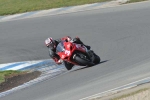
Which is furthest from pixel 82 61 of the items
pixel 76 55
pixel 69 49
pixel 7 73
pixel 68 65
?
pixel 7 73

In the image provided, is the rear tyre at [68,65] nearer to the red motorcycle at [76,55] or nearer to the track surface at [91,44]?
the red motorcycle at [76,55]

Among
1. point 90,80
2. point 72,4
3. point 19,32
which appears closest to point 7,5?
point 72,4

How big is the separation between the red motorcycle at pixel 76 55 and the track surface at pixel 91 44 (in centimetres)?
24

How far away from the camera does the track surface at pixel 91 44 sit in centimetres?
1207

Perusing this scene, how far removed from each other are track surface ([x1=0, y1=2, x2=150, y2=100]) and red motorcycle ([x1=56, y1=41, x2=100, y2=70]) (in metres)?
0.24

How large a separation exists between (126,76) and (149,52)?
10.5ft

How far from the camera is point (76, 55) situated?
14875 mm

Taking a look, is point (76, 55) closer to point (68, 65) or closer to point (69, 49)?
point (69, 49)

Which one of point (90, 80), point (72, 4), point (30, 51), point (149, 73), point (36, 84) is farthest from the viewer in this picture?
point (72, 4)

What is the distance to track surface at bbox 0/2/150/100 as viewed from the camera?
12.1 metres

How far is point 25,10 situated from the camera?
26.0 metres

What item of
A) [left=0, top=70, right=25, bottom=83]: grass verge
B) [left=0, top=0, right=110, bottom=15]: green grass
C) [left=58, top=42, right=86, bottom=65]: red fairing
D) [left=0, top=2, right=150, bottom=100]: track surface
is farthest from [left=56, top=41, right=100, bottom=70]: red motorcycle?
[left=0, top=0, right=110, bottom=15]: green grass

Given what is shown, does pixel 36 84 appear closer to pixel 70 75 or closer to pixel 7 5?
pixel 70 75

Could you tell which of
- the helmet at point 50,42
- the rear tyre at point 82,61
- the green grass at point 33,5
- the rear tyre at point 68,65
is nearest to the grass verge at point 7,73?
the helmet at point 50,42
